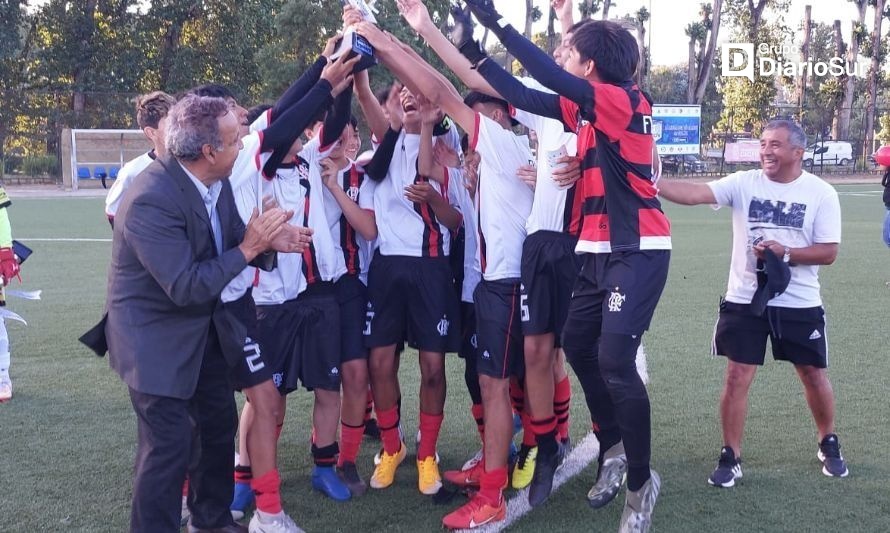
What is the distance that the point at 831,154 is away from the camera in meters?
41.7

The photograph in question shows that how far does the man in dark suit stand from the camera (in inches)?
139

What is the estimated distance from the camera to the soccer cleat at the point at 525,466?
4.96 m

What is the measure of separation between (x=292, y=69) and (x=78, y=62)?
9.78m

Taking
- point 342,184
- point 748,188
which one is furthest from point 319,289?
point 748,188

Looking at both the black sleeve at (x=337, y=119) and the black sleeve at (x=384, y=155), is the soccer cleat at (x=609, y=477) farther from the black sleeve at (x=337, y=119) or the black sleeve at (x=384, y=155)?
the black sleeve at (x=337, y=119)

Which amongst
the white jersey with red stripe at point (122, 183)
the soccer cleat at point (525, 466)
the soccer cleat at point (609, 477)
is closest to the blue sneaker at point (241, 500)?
the soccer cleat at point (525, 466)

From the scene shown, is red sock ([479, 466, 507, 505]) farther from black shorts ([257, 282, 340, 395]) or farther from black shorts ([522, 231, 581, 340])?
black shorts ([257, 282, 340, 395])

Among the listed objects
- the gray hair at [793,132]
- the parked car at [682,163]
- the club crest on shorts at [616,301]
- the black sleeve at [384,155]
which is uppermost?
the gray hair at [793,132]

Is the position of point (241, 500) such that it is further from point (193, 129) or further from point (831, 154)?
point (831, 154)

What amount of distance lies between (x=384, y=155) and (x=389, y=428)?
1.55 meters

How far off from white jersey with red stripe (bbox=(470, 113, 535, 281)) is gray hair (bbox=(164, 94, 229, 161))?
146 cm

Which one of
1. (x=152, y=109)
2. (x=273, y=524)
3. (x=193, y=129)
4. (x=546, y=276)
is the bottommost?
(x=273, y=524)

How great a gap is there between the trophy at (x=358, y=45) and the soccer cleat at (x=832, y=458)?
3.36 meters

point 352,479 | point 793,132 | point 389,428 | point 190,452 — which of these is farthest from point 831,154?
point 190,452
